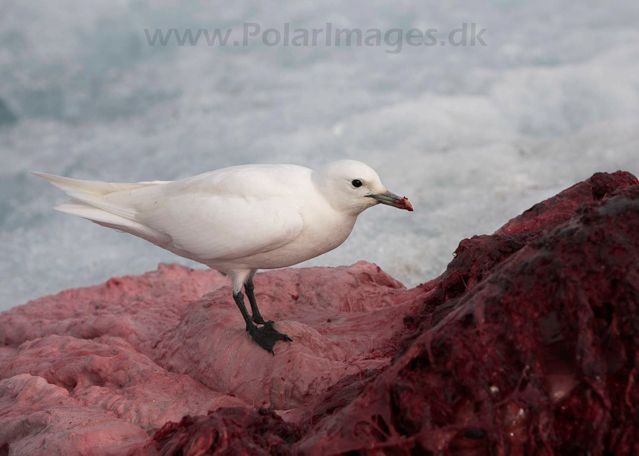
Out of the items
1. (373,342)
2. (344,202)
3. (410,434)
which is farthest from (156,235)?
(410,434)

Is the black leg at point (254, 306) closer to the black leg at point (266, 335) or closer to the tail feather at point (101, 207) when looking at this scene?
the black leg at point (266, 335)

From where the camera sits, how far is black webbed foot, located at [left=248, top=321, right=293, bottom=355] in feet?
13.0

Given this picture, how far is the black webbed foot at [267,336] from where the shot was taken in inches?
156

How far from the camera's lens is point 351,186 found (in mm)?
4246

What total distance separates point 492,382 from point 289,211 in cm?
225

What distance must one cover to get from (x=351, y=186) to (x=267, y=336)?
1.11 m

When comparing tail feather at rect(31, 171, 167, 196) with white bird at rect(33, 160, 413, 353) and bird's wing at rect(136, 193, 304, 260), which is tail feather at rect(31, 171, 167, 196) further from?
bird's wing at rect(136, 193, 304, 260)

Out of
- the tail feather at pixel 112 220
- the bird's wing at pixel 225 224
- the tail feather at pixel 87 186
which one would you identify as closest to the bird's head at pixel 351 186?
the bird's wing at pixel 225 224

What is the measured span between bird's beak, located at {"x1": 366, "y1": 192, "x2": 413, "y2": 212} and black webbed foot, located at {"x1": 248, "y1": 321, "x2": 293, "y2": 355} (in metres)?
1.08

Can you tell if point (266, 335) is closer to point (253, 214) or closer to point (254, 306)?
point (254, 306)

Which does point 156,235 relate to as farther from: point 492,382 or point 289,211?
point 492,382

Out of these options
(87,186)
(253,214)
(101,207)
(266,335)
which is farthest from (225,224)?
(87,186)

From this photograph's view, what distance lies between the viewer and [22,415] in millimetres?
3375

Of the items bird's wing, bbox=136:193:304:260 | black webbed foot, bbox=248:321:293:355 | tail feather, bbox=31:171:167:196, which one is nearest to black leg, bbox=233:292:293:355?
black webbed foot, bbox=248:321:293:355
